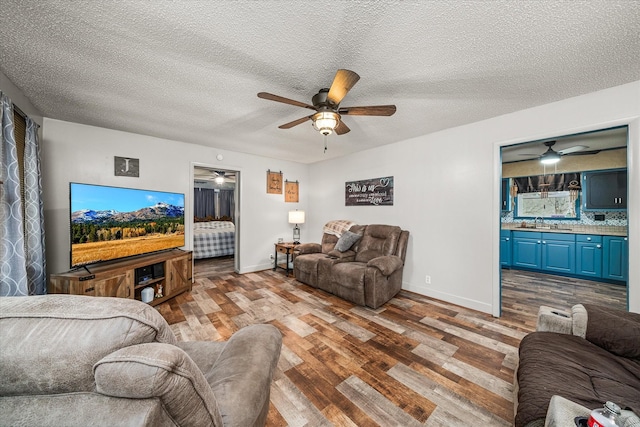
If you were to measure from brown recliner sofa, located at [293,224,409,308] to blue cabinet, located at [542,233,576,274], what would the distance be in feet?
10.8

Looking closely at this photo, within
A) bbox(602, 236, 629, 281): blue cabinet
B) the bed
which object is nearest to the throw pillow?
the bed

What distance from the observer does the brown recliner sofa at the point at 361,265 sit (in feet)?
10.1

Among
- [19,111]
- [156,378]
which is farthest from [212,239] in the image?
[156,378]

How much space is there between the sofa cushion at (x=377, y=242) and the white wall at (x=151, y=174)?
7.01 feet

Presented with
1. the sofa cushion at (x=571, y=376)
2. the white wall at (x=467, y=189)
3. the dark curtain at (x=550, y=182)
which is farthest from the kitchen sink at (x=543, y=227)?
the sofa cushion at (x=571, y=376)

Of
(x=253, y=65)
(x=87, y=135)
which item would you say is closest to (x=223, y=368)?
(x=253, y=65)

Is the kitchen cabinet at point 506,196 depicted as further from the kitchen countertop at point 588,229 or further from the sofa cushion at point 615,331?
the sofa cushion at point 615,331

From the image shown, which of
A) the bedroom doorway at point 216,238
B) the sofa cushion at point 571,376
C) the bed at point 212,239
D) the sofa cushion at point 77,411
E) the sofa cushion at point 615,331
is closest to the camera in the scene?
the sofa cushion at point 77,411

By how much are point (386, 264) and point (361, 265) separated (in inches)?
15.9

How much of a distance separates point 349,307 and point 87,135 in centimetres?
426

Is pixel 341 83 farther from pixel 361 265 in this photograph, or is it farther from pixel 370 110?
pixel 361 265

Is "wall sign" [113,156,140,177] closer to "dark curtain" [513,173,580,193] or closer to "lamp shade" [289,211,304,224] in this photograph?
"lamp shade" [289,211,304,224]

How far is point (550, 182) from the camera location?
15.8 feet

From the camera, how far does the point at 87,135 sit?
3.21 m
